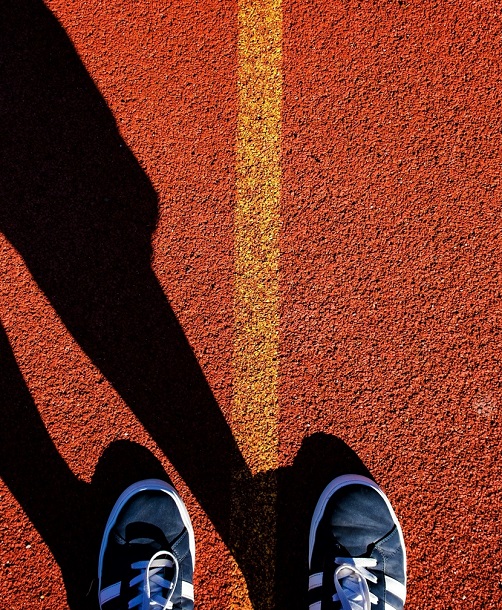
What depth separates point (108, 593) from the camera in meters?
1.99

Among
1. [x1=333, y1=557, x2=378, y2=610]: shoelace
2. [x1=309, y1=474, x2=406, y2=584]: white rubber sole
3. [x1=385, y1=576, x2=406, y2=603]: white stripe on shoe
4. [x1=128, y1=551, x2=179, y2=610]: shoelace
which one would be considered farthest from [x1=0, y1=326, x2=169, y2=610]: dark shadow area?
[x1=385, y1=576, x2=406, y2=603]: white stripe on shoe

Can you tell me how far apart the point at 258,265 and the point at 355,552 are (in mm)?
1391

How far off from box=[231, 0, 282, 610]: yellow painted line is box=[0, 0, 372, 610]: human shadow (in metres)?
0.04

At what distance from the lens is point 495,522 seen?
2.01m

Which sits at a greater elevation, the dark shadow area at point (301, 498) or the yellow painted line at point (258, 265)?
the yellow painted line at point (258, 265)

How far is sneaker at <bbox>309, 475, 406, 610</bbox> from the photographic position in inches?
77.9

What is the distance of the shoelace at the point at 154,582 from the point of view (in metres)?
1.98

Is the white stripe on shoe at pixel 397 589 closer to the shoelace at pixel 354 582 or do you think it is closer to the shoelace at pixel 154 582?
the shoelace at pixel 354 582

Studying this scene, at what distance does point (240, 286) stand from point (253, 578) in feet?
4.22

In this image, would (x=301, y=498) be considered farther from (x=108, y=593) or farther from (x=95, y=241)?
(x=95, y=241)

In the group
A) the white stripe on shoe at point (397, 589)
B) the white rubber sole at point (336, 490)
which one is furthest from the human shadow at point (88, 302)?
the white stripe on shoe at point (397, 589)

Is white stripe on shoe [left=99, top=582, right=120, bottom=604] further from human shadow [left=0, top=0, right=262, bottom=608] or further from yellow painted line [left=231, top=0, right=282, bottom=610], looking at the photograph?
yellow painted line [left=231, top=0, right=282, bottom=610]

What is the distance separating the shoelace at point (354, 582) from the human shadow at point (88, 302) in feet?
0.69

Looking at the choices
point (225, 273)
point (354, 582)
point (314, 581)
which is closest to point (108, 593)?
point (314, 581)
